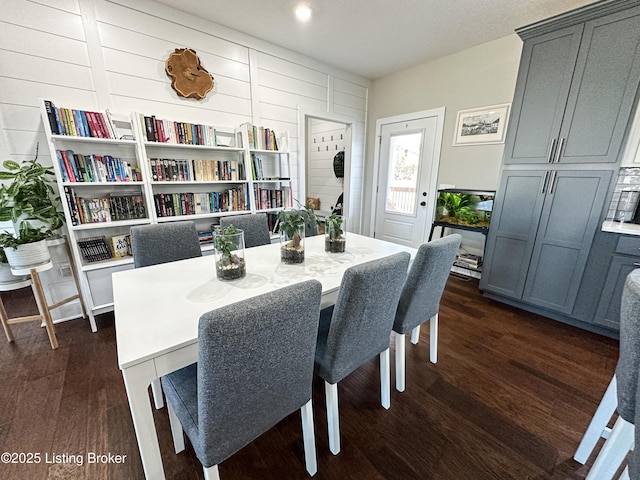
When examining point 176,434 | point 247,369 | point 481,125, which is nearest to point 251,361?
point 247,369

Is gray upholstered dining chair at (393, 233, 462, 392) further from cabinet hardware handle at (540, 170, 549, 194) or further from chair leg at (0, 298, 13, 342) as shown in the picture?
chair leg at (0, 298, 13, 342)

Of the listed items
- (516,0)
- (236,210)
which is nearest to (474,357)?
(236,210)

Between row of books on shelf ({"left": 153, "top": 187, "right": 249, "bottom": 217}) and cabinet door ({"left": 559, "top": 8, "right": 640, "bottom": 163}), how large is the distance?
309 centimetres

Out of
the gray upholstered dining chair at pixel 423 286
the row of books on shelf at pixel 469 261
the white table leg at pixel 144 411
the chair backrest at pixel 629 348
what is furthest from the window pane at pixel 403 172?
the white table leg at pixel 144 411

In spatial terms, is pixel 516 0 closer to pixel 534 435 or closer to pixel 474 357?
pixel 474 357

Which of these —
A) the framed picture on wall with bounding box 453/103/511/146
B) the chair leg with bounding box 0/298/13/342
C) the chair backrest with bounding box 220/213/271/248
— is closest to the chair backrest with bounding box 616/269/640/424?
the chair backrest with bounding box 220/213/271/248

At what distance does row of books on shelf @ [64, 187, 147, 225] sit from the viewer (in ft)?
6.76

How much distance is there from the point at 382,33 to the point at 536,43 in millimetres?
1372

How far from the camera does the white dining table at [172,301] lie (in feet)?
2.68

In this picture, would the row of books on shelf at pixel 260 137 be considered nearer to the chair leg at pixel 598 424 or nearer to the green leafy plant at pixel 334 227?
the green leafy plant at pixel 334 227

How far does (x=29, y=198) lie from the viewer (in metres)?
1.85

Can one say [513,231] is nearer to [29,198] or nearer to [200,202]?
[200,202]

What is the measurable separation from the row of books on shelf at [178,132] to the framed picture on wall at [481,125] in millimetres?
2802

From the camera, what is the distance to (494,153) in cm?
288
